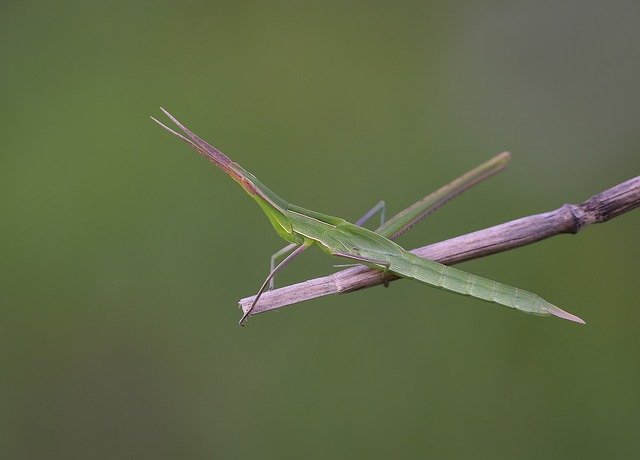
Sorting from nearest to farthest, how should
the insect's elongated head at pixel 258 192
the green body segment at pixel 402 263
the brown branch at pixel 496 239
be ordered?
1. the brown branch at pixel 496 239
2. the green body segment at pixel 402 263
3. the insect's elongated head at pixel 258 192

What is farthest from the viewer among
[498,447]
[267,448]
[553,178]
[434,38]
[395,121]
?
[434,38]

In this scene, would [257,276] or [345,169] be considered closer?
[257,276]

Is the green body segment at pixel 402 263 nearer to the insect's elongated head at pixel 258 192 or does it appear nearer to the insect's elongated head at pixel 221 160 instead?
the insect's elongated head at pixel 258 192

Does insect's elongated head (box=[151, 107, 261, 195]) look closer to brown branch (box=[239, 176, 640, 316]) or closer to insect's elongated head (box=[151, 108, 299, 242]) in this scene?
insect's elongated head (box=[151, 108, 299, 242])

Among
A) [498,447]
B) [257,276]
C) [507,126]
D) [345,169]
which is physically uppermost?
[507,126]

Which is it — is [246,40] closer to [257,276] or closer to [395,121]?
[395,121]

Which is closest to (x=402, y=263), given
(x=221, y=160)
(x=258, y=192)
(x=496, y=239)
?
(x=496, y=239)

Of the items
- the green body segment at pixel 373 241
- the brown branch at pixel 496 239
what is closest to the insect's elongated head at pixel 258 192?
the green body segment at pixel 373 241

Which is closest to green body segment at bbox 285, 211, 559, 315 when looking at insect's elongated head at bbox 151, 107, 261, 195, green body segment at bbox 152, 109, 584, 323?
green body segment at bbox 152, 109, 584, 323

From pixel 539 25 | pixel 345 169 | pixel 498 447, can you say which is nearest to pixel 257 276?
pixel 345 169
